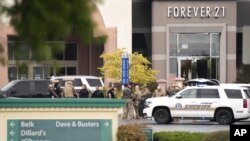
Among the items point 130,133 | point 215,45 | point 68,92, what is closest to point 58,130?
point 130,133

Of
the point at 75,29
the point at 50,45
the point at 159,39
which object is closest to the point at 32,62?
the point at 50,45

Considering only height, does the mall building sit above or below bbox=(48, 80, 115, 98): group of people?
above

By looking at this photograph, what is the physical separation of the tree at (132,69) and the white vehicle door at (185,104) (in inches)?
463

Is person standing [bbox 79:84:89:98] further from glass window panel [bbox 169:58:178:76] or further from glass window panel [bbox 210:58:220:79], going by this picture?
glass window panel [bbox 210:58:220:79]

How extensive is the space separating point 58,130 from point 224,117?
16.4 m

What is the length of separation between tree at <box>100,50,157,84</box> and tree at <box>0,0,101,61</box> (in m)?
37.4

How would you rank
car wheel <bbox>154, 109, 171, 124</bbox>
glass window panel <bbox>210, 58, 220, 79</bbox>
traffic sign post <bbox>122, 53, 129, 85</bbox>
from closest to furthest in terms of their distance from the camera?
car wheel <bbox>154, 109, 171, 124</bbox> → traffic sign post <bbox>122, 53, 129, 85</bbox> → glass window panel <bbox>210, 58, 220, 79</bbox>

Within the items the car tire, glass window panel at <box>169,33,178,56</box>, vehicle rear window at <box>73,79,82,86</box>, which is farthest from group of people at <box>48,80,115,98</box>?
glass window panel at <box>169,33,178,56</box>

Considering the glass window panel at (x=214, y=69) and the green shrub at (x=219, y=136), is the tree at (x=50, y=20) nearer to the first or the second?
the green shrub at (x=219, y=136)

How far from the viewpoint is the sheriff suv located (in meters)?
30.0

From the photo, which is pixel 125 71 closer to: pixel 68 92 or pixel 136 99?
pixel 136 99

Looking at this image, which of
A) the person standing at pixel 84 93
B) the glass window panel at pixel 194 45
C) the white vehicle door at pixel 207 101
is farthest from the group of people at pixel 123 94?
the glass window panel at pixel 194 45

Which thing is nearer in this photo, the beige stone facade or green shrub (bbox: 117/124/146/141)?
green shrub (bbox: 117/124/146/141)

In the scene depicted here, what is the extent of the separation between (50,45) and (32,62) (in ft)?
0.59
